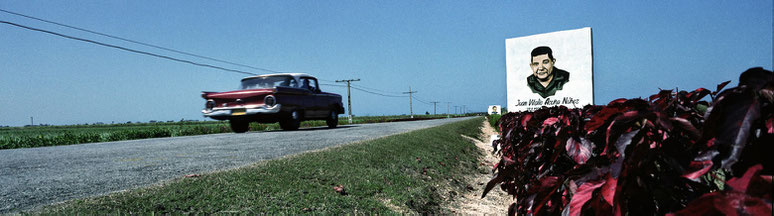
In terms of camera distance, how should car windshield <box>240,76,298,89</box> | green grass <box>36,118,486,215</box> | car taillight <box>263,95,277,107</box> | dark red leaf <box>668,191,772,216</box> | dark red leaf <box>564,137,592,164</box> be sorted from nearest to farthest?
dark red leaf <box>668,191,772,216</box> → dark red leaf <box>564,137,592,164</box> → green grass <box>36,118,486,215</box> → car taillight <box>263,95,277,107</box> → car windshield <box>240,76,298,89</box>

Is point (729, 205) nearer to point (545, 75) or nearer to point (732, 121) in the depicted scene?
point (732, 121)

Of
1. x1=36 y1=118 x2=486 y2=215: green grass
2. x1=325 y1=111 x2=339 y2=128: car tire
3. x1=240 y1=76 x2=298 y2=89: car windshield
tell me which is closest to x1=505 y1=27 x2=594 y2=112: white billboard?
x1=36 y1=118 x2=486 y2=215: green grass

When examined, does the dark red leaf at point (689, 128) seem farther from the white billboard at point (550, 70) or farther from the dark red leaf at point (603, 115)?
the white billboard at point (550, 70)

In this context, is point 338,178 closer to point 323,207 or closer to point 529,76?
point 323,207

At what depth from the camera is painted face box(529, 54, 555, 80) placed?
657cm

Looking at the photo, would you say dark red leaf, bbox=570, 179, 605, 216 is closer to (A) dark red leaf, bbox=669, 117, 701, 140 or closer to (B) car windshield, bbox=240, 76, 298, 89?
(A) dark red leaf, bbox=669, 117, 701, 140

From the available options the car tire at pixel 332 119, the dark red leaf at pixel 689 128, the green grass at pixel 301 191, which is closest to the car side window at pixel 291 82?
the car tire at pixel 332 119

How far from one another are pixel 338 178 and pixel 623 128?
2.55 meters

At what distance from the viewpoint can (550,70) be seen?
260 inches

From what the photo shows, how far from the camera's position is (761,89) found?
621 mm

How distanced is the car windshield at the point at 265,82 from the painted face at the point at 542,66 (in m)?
8.17

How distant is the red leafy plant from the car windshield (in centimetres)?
1173

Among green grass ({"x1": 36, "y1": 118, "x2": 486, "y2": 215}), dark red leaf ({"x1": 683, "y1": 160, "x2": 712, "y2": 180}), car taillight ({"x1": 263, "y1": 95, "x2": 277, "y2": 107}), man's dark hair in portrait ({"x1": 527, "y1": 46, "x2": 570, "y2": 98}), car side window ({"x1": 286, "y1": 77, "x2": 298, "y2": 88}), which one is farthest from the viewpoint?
car side window ({"x1": 286, "y1": 77, "x2": 298, "y2": 88})

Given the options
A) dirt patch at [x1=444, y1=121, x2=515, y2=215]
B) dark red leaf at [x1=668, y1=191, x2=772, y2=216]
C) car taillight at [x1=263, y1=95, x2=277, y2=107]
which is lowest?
dirt patch at [x1=444, y1=121, x2=515, y2=215]
